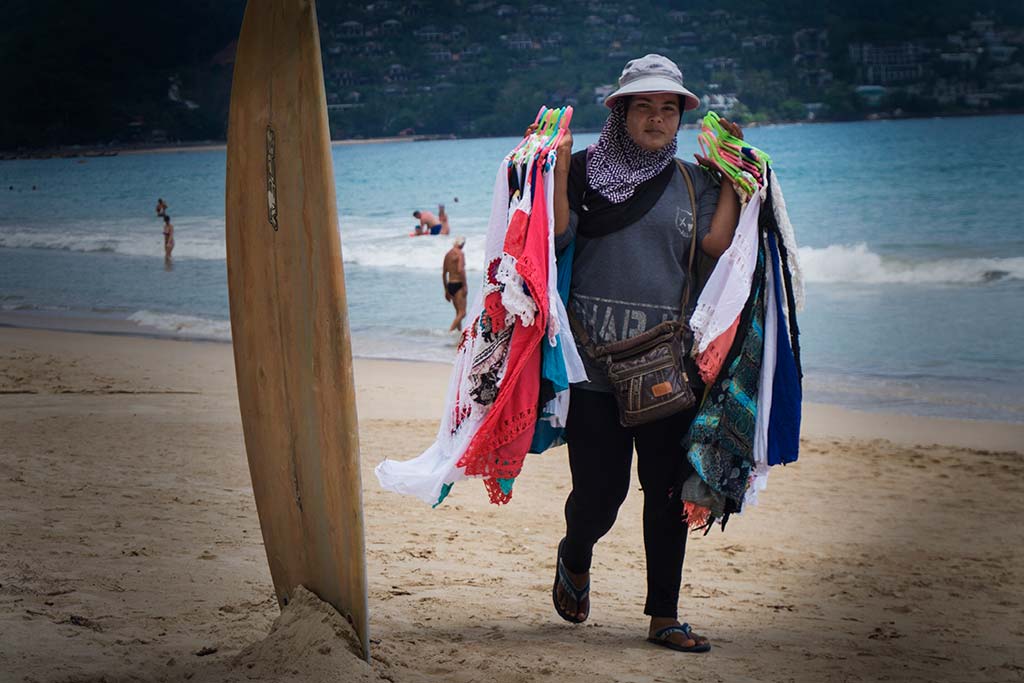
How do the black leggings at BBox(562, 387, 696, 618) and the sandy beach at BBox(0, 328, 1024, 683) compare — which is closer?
the sandy beach at BBox(0, 328, 1024, 683)

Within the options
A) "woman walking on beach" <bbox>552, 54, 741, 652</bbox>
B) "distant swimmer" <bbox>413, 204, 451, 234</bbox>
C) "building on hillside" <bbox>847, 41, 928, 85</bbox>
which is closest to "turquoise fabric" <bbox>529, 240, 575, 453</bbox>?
"woman walking on beach" <bbox>552, 54, 741, 652</bbox>

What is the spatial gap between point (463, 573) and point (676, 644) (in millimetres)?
1020

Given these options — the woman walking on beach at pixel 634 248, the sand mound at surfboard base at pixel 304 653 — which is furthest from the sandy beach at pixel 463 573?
the woman walking on beach at pixel 634 248

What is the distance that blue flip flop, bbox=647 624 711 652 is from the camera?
3.25 meters

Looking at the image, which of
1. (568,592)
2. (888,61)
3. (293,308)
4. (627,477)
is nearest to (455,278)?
(568,592)

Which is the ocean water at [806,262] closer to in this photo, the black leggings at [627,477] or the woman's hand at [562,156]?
the black leggings at [627,477]

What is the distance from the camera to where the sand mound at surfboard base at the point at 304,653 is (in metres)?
2.54

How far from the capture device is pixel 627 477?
10.6ft

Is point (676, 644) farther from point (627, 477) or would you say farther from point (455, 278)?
point (455, 278)

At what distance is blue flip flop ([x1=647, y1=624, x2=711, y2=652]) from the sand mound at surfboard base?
969 mm

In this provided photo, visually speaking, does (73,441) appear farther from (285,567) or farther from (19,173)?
(19,173)

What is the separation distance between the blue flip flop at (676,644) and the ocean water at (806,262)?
21.9ft

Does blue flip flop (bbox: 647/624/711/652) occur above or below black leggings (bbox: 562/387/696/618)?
below

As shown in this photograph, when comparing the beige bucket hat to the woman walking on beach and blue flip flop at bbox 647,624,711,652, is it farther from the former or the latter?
blue flip flop at bbox 647,624,711,652
